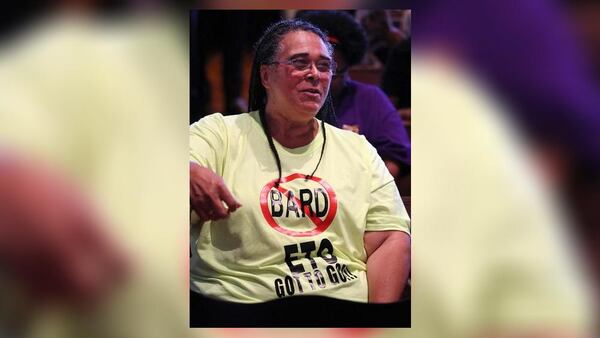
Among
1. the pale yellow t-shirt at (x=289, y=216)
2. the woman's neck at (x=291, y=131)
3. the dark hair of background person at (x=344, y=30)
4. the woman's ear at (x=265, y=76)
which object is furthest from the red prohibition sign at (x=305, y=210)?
the dark hair of background person at (x=344, y=30)

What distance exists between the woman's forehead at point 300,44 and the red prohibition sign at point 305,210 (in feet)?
1.33

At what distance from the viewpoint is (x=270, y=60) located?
8.30ft

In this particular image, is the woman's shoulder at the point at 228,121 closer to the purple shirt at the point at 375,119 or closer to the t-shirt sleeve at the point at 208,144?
the t-shirt sleeve at the point at 208,144

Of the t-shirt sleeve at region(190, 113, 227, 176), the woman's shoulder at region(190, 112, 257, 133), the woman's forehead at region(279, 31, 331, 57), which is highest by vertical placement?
the woman's forehead at region(279, 31, 331, 57)

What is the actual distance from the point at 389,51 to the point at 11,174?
1.32 meters

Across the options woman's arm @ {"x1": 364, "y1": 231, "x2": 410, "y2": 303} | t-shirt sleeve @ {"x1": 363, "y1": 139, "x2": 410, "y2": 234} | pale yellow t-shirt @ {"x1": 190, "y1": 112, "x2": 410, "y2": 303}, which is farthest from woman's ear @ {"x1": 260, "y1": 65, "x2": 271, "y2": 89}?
woman's arm @ {"x1": 364, "y1": 231, "x2": 410, "y2": 303}

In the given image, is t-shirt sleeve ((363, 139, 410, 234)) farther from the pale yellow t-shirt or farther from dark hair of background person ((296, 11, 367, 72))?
dark hair of background person ((296, 11, 367, 72))

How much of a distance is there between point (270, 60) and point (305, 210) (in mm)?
508

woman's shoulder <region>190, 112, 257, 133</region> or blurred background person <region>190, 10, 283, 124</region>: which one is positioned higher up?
blurred background person <region>190, 10, 283, 124</region>

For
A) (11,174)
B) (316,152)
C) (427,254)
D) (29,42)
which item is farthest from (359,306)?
(29,42)

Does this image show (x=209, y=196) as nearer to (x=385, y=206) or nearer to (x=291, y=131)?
(x=291, y=131)

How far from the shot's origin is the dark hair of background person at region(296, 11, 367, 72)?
2543 millimetres

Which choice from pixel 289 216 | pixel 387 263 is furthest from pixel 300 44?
pixel 387 263

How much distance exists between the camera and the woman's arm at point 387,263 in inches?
100
